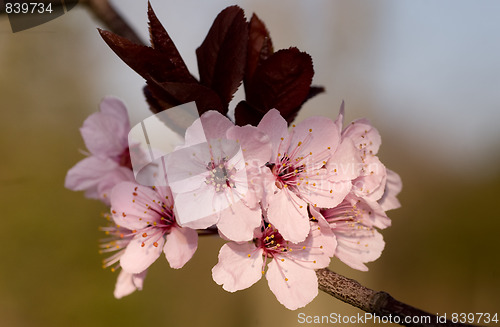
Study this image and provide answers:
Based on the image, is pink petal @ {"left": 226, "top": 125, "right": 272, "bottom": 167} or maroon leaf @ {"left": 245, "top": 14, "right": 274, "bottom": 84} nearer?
pink petal @ {"left": 226, "top": 125, "right": 272, "bottom": 167}

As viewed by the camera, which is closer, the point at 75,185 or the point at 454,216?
the point at 75,185

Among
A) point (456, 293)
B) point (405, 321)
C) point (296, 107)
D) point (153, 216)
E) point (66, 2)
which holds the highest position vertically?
point (66, 2)

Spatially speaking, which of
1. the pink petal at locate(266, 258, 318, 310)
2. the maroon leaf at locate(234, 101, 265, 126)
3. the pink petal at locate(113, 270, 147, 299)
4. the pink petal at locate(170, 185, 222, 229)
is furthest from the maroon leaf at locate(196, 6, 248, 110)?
the pink petal at locate(113, 270, 147, 299)

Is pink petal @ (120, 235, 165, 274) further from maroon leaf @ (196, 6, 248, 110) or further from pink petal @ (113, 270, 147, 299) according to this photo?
maroon leaf @ (196, 6, 248, 110)

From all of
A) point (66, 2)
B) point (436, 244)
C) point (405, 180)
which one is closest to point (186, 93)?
point (66, 2)

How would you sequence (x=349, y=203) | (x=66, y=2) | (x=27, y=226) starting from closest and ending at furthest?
(x=349, y=203) < (x=66, y=2) < (x=27, y=226)

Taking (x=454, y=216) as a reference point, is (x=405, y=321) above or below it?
above

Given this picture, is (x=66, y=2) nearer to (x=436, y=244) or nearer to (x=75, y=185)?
(x=75, y=185)

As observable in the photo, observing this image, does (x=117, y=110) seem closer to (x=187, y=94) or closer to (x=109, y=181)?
(x=109, y=181)
